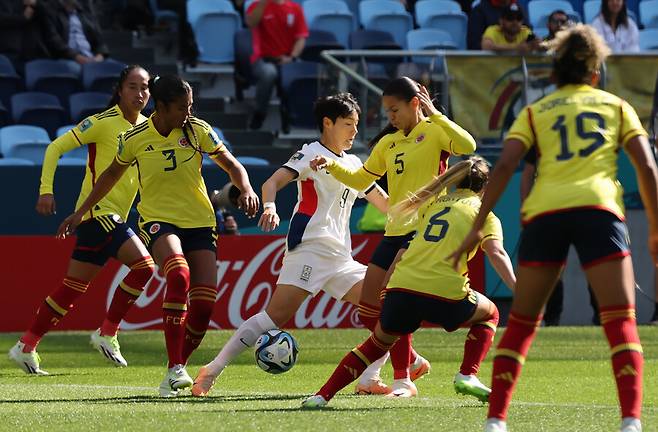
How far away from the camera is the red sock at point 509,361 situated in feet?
20.5

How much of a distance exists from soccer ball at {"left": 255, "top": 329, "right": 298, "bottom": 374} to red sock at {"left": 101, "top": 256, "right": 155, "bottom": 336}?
2414 millimetres

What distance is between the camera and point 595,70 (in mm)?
6480

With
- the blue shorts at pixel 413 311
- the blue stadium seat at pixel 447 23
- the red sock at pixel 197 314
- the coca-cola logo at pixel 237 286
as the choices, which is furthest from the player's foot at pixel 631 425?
the blue stadium seat at pixel 447 23

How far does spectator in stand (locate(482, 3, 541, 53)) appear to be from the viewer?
16.7 metres

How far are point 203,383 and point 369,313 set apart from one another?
113cm

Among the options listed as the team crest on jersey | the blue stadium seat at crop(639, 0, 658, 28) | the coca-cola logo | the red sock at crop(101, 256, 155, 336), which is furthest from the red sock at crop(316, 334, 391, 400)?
the blue stadium seat at crop(639, 0, 658, 28)

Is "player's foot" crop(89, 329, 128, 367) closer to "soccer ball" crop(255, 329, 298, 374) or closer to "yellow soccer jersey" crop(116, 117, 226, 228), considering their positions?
"yellow soccer jersey" crop(116, 117, 226, 228)

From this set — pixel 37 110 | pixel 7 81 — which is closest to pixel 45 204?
pixel 37 110

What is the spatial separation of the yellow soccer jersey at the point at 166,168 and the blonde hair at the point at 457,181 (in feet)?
5.20

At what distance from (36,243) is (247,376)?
15.7 feet

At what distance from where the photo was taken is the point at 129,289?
428 inches

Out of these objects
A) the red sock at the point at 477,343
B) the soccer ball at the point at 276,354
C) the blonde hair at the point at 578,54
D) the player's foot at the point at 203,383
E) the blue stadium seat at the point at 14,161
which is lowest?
the blue stadium seat at the point at 14,161

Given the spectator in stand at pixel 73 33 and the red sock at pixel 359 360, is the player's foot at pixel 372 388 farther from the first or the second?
the spectator in stand at pixel 73 33

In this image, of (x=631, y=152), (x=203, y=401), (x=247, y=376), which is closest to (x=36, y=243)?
(x=247, y=376)
